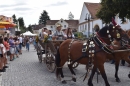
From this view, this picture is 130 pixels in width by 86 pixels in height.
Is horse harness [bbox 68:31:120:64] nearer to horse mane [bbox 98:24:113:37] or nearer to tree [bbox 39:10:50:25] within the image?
horse mane [bbox 98:24:113:37]

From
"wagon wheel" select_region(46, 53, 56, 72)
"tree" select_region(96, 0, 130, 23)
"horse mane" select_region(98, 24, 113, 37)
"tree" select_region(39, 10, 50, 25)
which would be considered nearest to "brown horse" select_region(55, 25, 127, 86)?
"horse mane" select_region(98, 24, 113, 37)

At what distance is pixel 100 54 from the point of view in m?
6.48

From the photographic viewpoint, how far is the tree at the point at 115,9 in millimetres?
16444

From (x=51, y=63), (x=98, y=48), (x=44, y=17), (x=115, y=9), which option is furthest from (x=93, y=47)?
(x=44, y=17)

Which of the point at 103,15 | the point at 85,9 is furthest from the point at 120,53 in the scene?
the point at 85,9

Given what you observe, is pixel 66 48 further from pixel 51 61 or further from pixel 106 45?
pixel 51 61

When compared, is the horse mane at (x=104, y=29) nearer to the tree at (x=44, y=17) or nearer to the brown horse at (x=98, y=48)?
the brown horse at (x=98, y=48)

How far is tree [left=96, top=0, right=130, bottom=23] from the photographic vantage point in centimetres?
1644

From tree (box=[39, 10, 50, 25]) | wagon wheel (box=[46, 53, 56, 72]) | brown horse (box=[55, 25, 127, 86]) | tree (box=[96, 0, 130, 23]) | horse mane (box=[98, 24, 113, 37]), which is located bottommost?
wagon wheel (box=[46, 53, 56, 72])

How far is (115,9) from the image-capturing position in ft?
56.7

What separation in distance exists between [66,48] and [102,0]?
42.8ft

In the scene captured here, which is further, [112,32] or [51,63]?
[51,63]

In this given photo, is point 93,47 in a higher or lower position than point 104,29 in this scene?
lower

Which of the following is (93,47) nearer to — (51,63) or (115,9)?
(51,63)
